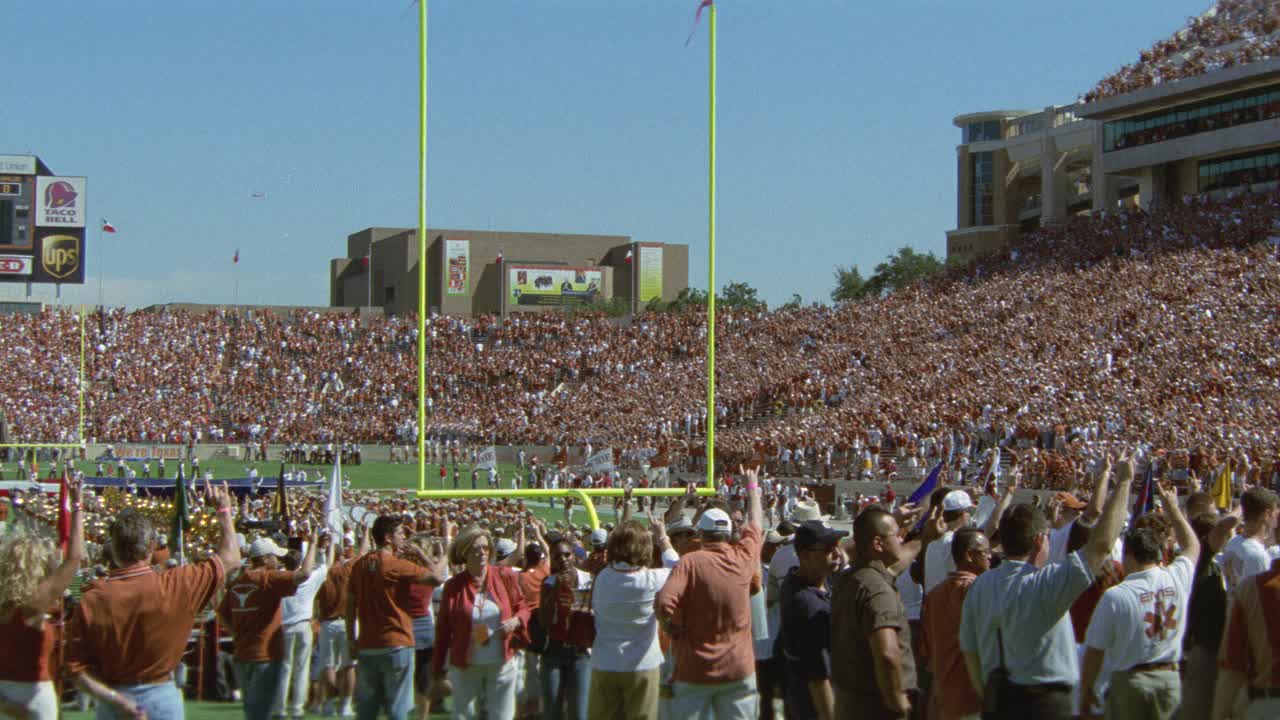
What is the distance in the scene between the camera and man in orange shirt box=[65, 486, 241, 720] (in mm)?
4938

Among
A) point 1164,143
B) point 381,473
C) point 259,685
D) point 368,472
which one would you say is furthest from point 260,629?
point 1164,143

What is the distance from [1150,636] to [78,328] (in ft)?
168

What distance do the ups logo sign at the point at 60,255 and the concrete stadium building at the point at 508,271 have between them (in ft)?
96.3

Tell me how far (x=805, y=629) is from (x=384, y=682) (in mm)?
2200

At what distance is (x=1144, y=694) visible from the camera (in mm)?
5371

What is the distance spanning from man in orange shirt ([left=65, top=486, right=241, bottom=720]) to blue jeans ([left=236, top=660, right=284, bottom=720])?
2.23 m

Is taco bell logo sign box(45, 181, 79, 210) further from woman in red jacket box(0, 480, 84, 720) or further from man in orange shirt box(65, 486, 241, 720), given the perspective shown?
man in orange shirt box(65, 486, 241, 720)

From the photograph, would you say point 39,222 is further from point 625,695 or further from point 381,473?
point 625,695

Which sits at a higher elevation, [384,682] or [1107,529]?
[1107,529]

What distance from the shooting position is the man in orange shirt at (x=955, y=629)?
211 inches

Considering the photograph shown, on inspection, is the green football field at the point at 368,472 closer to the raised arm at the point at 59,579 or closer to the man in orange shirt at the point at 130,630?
the raised arm at the point at 59,579

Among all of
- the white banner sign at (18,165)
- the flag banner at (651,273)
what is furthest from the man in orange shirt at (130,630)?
the flag banner at (651,273)

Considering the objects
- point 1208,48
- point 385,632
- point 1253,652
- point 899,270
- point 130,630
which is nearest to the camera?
point 1253,652

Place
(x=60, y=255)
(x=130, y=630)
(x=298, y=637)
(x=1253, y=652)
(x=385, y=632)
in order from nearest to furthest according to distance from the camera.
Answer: (x=1253, y=652) → (x=130, y=630) → (x=385, y=632) → (x=298, y=637) → (x=60, y=255)
